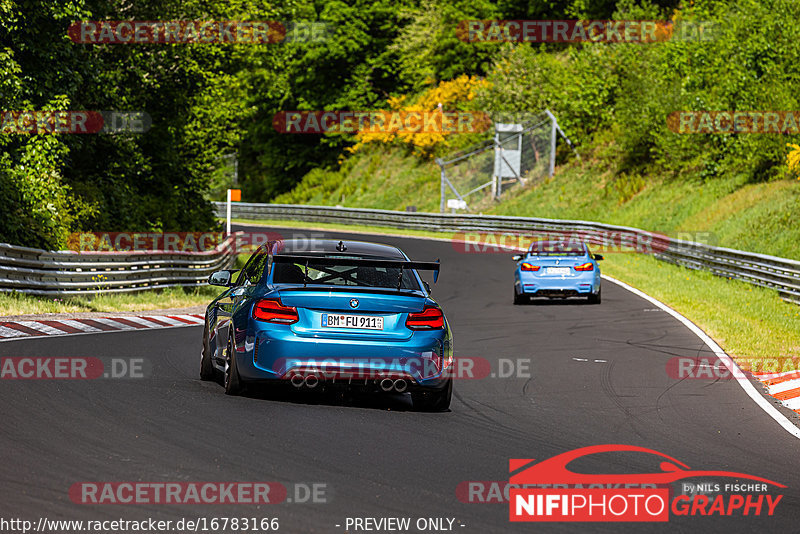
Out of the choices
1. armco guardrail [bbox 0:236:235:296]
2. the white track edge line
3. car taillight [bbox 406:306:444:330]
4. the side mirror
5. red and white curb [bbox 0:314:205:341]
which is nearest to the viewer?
car taillight [bbox 406:306:444:330]

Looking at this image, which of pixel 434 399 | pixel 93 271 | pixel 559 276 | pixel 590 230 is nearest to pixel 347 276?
pixel 434 399

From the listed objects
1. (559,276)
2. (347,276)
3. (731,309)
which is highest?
(347,276)

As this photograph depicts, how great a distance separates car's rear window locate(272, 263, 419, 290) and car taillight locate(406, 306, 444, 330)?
1.34 feet

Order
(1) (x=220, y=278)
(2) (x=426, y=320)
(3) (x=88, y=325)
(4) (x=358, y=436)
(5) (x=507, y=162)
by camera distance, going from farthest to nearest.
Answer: (5) (x=507, y=162) < (3) (x=88, y=325) < (1) (x=220, y=278) < (2) (x=426, y=320) < (4) (x=358, y=436)

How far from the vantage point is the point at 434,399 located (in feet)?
33.8

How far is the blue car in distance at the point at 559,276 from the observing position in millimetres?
24953

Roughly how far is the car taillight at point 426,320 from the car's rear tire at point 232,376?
1.61 m

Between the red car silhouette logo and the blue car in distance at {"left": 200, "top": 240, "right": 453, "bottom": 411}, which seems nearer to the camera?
the red car silhouette logo

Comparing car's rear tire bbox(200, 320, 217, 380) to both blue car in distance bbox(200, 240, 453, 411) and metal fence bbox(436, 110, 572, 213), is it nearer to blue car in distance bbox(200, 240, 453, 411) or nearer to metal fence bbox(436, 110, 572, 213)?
blue car in distance bbox(200, 240, 453, 411)

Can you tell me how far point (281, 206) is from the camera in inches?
2657

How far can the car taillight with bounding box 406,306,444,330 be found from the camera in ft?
32.8

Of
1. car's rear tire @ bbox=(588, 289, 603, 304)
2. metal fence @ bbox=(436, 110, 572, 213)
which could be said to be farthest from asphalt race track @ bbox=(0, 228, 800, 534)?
metal fence @ bbox=(436, 110, 572, 213)

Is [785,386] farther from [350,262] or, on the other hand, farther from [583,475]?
[583,475]

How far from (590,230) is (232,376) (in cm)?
3788
